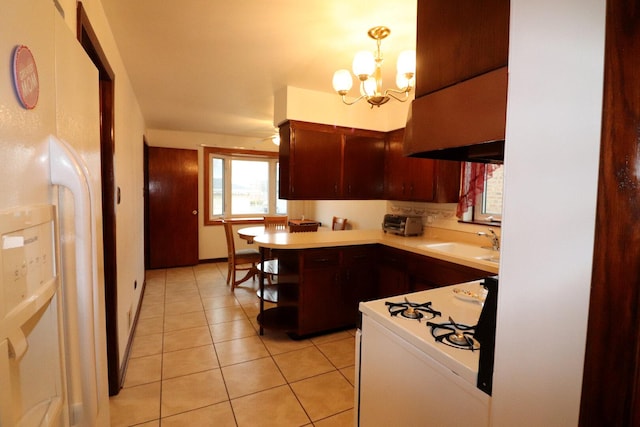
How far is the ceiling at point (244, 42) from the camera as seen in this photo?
1.82 metres

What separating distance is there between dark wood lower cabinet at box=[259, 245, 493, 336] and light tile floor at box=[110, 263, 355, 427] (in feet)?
0.53

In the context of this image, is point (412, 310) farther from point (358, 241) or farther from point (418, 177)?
point (418, 177)

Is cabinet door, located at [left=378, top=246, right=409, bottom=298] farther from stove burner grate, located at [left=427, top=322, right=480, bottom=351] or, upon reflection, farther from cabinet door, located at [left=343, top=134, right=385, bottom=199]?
stove burner grate, located at [left=427, top=322, right=480, bottom=351]

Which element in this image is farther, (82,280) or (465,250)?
(465,250)

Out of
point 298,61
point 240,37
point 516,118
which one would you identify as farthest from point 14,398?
point 298,61

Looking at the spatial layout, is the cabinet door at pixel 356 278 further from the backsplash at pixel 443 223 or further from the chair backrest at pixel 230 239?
the chair backrest at pixel 230 239

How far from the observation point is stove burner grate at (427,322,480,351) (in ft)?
3.16

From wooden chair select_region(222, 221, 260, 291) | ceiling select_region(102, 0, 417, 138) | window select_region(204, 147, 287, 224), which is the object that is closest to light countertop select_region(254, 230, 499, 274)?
wooden chair select_region(222, 221, 260, 291)

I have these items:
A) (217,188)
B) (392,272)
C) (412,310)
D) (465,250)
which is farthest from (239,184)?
(412,310)

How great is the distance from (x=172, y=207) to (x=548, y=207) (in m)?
5.41

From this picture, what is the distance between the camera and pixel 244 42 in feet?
7.25

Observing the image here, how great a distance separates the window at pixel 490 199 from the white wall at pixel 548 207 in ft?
7.96

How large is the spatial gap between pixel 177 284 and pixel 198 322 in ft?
4.75

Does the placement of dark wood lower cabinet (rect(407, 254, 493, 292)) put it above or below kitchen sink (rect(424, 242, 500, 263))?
below
